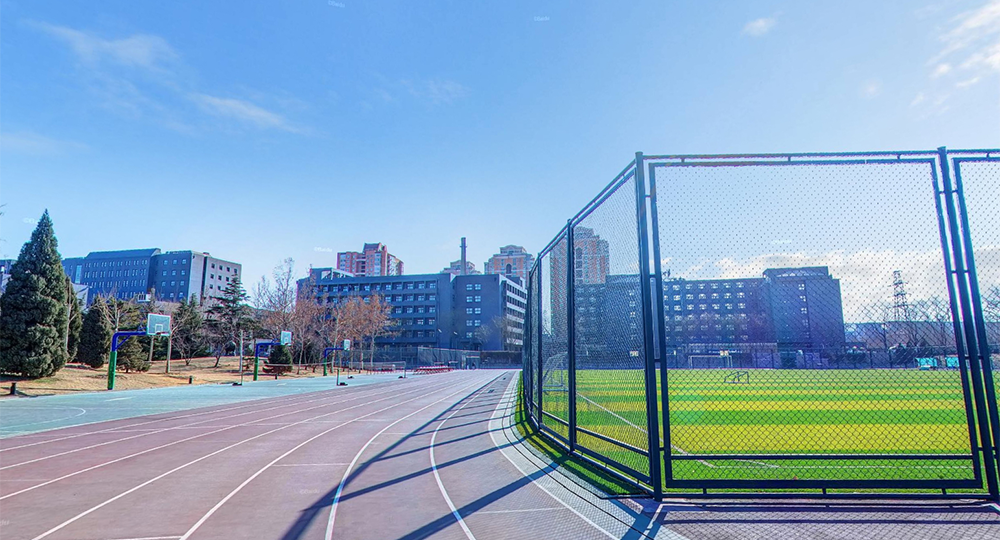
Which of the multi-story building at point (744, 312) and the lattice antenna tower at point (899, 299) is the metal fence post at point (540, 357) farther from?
the lattice antenna tower at point (899, 299)

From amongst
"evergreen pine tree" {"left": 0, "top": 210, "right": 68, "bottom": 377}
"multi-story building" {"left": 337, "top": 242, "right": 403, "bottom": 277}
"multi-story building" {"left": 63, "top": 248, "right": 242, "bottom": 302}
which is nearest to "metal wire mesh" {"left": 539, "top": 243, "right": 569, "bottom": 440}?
"evergreen pine tree" {"left": 0, "top": 210, "right": 68, "bottom": 377}

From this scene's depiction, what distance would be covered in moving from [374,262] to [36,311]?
489 ft

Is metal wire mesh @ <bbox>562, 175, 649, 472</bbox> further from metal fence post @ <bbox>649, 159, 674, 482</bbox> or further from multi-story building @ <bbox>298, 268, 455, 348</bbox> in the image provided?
multi-story building @ <bbox>298, 268, 455, 348</bbox>

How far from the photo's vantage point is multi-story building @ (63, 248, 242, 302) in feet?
420

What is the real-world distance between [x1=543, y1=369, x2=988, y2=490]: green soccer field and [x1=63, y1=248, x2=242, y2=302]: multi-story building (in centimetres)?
13061

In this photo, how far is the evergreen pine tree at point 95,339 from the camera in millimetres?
37656

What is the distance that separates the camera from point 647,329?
6.38 meters

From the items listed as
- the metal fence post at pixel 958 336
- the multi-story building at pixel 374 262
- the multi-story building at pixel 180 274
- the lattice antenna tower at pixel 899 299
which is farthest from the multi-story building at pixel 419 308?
the metal fence post at pixel 958 336

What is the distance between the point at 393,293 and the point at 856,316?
364 ft

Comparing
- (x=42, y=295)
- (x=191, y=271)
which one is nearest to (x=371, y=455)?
(x=42, y=295)

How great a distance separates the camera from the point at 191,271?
127625mm

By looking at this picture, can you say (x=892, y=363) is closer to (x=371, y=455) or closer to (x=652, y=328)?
(x=652, y=328)

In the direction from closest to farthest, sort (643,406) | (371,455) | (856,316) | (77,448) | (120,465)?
(856,316) → (643,406) → (120,465) → (371,455) → (77,448)

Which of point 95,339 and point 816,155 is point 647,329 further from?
point 95,339
